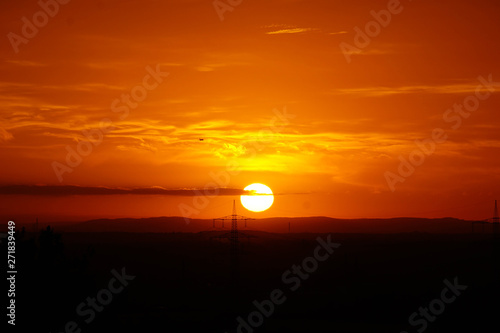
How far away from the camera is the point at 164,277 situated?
117562 mm

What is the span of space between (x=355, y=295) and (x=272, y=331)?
33.4 meters

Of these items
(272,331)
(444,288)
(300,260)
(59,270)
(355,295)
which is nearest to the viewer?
(59,270)

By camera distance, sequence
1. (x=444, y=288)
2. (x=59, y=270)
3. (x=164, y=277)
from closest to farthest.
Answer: (x=59, y=270), (x=444, y=288), (x=164, y=277)

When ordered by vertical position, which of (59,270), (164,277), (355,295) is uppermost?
(164,277)

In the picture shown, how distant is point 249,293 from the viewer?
288ft

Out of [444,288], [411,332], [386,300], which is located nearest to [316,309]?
[386,300]

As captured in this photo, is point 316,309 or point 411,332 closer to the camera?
point 411,332

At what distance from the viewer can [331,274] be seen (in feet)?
389

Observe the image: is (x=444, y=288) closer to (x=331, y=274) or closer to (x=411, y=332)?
(x=331, y=274)

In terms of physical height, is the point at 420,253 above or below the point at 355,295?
above

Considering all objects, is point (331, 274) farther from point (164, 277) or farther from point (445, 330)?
point (445, 330)

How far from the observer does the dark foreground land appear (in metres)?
33.7

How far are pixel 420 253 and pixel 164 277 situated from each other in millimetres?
73074

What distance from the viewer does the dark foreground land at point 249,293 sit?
33719 mm
